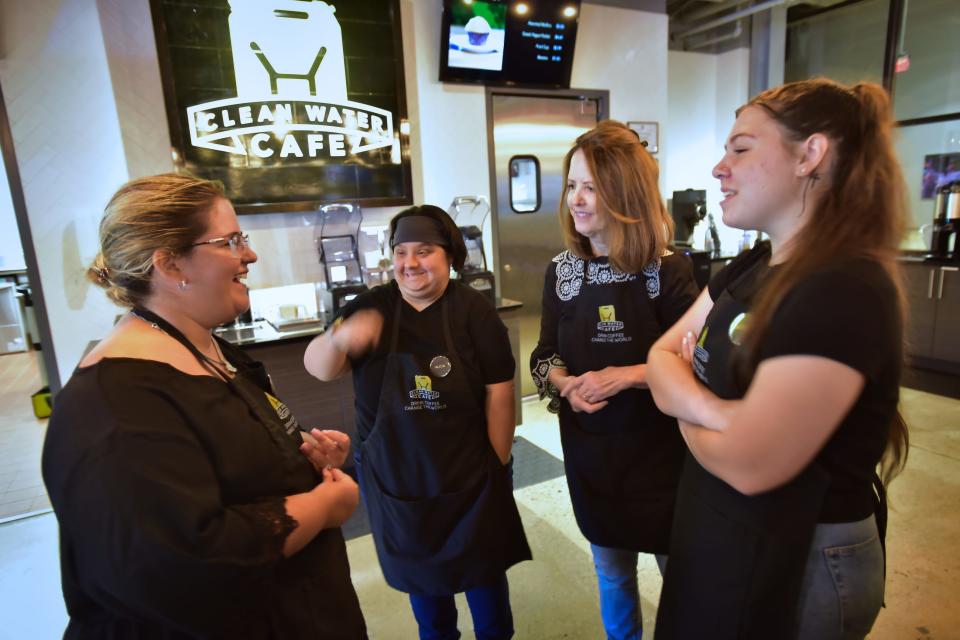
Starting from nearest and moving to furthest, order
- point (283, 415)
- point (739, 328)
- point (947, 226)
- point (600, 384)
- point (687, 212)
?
point (739, 328)
point (283, 415)
point (600, 384)
point (947, 226)
point (687, 212)

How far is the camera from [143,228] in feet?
3.07

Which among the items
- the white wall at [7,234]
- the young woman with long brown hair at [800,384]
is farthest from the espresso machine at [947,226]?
the white wall at [7,234]

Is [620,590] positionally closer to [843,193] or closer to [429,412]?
[429,412]

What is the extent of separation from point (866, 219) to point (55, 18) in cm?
354

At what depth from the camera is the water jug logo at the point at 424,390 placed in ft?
4.81

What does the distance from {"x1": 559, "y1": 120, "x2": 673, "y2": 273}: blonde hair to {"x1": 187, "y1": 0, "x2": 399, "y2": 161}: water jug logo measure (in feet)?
7.31

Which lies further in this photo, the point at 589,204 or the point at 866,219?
the point at 589,204

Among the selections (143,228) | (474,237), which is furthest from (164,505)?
(474,237)

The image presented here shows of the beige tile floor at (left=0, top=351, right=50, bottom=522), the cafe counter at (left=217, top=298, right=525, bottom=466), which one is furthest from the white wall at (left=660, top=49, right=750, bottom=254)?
the beige tile floor at (left=0, top=351, right=50, bottom=522)

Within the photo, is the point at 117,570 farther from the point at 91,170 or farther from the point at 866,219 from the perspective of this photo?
the point at 91,170

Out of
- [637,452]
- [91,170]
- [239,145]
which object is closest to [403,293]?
[637,452]

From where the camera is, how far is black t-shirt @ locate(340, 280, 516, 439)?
1.50 metres

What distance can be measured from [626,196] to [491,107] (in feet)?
8.62

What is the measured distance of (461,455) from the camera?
4.89 feet
